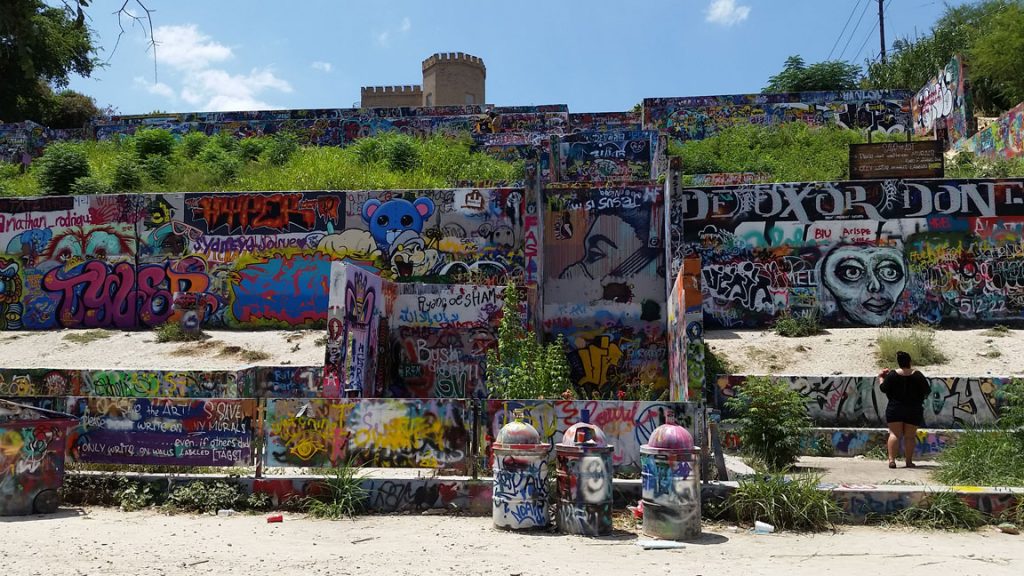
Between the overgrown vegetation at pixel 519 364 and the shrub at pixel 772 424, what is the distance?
3176 mm

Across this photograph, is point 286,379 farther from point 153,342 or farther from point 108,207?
point 108,207

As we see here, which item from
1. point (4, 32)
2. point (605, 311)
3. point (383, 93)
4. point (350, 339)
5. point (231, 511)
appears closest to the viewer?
point (4, 32)

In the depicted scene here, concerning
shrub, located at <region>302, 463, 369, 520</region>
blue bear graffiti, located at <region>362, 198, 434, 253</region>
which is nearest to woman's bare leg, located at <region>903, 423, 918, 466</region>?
shrub, located at <region>302, 463, 369, 520</region>

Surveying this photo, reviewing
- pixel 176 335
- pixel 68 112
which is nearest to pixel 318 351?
pixel 176 335

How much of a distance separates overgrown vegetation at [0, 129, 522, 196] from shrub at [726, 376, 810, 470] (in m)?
13.9

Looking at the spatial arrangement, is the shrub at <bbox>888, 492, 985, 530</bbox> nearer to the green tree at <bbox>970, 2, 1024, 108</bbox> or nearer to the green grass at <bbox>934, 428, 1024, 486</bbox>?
the green grass at <bbox>934, 428, 1024, 486</bbox>

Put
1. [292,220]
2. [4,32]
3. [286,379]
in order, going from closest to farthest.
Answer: [4,32]
[286,379]
[292,220]

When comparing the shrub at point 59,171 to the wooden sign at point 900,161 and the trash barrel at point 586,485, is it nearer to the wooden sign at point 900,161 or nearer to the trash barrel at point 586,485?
the wooden sign at point 900,161

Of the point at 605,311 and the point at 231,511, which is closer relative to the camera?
the point at 231,511

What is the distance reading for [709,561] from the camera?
250 inches

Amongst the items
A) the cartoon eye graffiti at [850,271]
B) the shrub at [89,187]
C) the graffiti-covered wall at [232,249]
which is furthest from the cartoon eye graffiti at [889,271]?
the shrub at [89,187]

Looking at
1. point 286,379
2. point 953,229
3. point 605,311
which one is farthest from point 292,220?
point 953,229

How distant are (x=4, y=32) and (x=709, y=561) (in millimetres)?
5802

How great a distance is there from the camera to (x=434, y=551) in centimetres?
670
